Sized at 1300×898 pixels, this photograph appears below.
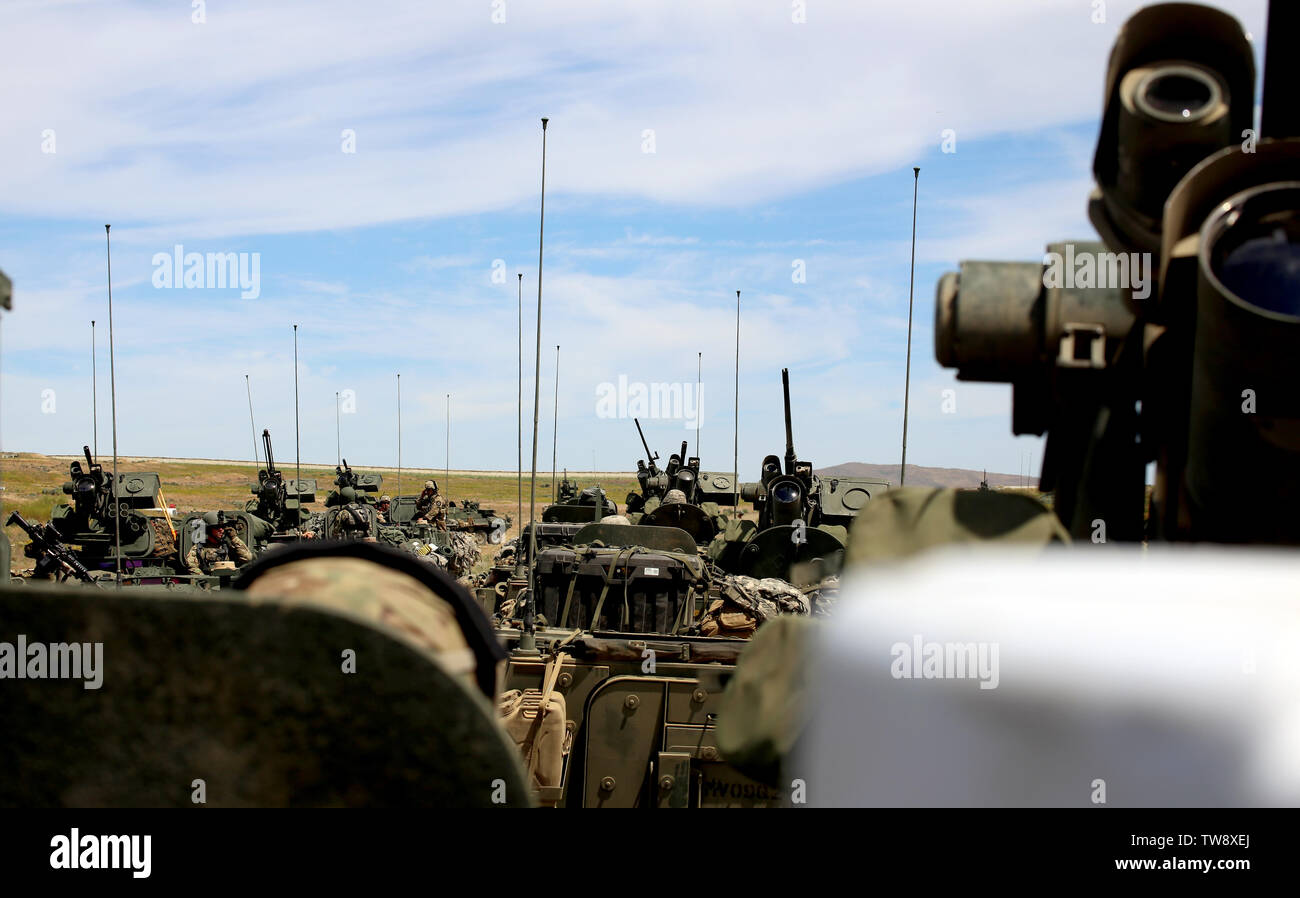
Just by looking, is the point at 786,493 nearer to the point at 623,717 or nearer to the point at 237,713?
the point at 623,717

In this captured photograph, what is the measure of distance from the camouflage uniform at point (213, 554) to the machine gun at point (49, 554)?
3366 millimetres

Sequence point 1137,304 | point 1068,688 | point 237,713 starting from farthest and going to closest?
point 1137,304, point 1068,688, point 237,713

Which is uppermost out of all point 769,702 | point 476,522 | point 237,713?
point 237,713

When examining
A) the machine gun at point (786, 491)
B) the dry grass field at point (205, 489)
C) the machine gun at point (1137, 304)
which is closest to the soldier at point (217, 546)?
the machine gun at point (786, 491)

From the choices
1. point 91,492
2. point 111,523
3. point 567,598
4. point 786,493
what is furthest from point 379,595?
point 91,492

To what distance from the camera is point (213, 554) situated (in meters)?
26.4

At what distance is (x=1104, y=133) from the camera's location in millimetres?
3371

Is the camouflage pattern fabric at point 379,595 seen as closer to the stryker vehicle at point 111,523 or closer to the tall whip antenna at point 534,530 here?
the tall whip antenna at point 534,530

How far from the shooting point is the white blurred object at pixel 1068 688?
189 cm

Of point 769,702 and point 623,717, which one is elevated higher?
point 769,702

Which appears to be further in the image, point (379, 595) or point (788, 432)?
point (788, 432)

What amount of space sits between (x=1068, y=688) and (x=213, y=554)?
26150mm
